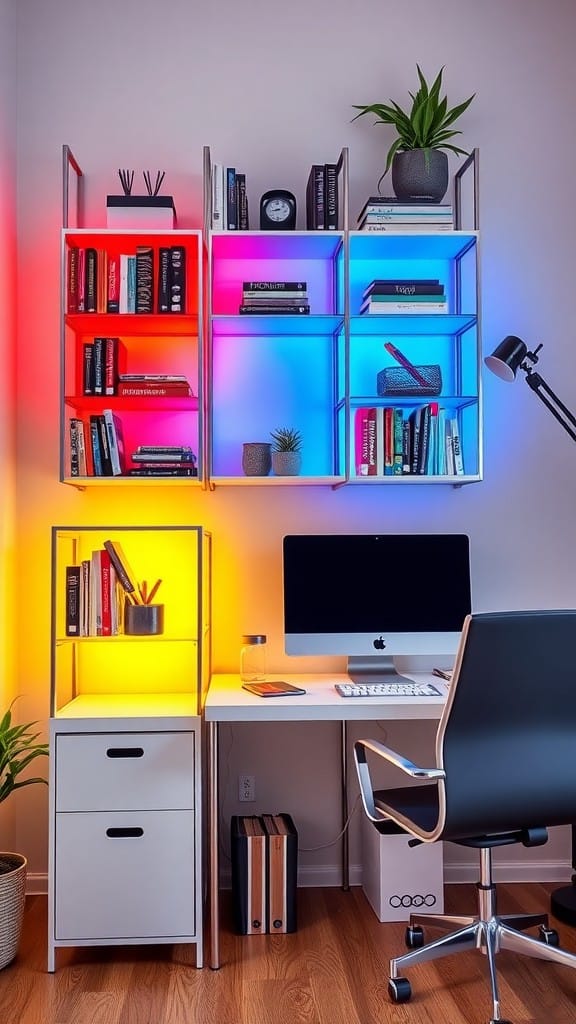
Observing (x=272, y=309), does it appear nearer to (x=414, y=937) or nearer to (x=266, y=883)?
(x=266, y=883)

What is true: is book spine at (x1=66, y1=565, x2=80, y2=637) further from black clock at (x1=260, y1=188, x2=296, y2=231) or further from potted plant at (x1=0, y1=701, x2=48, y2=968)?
black clock at (x1=260, y1=188, x2=296, y2=231)

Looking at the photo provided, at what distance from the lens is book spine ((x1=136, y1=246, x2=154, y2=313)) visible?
3.03 metres

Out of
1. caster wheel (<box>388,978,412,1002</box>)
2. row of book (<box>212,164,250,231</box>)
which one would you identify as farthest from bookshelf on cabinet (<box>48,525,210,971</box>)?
row of book (<box>212,164,250,231</box>)

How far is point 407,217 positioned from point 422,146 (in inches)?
12.2

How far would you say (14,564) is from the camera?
3.24 meters

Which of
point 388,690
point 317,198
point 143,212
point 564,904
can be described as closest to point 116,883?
point 388,690

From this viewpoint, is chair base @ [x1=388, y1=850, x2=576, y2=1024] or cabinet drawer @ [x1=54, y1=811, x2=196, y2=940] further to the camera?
cabinet drawer @ [x1=54, y1=811, x2=196, y2=940]

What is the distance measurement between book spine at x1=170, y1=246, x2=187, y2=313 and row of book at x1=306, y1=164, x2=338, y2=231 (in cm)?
48

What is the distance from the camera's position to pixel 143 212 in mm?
3098

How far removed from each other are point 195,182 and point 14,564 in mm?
1560

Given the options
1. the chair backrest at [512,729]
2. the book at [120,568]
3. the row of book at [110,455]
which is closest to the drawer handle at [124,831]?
the book at [120,568]

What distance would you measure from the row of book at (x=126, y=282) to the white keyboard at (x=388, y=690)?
54.2 inches

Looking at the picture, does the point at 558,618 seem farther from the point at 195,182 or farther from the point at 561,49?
the point at 561,49

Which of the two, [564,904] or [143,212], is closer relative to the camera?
[564,904]
